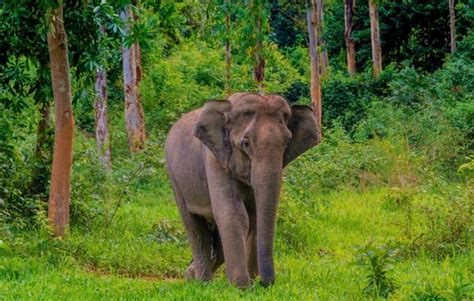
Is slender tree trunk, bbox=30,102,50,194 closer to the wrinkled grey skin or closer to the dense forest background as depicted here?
the dense forest background

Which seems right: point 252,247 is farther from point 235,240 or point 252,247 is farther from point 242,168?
point 242,168

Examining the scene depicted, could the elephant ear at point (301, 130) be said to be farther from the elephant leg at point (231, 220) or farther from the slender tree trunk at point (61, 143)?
the slender tree trunk at point (61, 143)

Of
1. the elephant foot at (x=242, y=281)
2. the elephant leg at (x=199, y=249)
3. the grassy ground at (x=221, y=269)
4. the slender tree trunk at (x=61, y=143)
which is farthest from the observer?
the slender tree trunk at (x=61, y=143)

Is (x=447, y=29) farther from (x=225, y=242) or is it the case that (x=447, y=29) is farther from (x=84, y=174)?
(x=225, y=242)

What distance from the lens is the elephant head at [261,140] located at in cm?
776

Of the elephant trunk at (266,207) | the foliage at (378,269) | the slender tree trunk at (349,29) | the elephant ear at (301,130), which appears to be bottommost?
the foliage at (378,269)

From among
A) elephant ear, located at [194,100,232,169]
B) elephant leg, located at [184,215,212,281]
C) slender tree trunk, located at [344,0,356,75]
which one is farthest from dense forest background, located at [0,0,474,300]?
slender tree trunk, located at [344,0,356,75]

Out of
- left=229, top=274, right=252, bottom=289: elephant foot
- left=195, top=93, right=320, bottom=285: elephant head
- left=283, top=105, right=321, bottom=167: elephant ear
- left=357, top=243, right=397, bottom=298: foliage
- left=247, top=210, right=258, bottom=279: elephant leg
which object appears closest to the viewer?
left=357, top=243, right=397, bottom=298: foliage

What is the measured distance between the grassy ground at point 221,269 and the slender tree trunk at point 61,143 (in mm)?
308

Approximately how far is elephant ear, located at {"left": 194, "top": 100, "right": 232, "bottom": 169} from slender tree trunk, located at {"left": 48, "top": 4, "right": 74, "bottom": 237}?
2.63 meters

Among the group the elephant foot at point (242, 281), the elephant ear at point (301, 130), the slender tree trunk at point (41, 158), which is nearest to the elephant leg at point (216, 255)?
the elephant foot at point (242, 281)

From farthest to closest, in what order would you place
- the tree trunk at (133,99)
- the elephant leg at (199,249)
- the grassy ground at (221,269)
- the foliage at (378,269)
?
the tree trunk at (133,99) < the elephant leg at (199,249) < the grassy ground at (221,269) < the foliage at (378,269)

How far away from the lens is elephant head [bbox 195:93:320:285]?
7.76 m

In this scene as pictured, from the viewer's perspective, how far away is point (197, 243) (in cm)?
948
